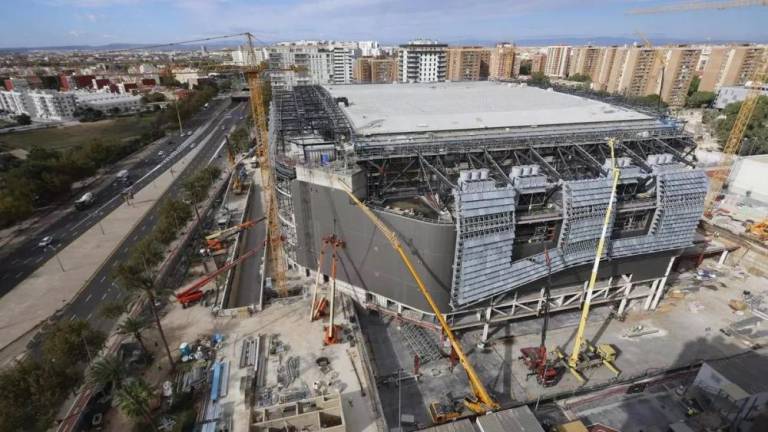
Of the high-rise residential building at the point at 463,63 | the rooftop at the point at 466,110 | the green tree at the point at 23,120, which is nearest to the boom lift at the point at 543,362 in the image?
the rooftop at the point at 466,110

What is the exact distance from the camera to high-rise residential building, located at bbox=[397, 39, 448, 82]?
16588 cm

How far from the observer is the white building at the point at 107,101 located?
16700 centimetres

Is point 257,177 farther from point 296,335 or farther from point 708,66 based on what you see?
point 708,66

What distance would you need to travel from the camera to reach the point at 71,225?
229 feet

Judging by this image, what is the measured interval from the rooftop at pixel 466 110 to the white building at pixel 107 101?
145 metres

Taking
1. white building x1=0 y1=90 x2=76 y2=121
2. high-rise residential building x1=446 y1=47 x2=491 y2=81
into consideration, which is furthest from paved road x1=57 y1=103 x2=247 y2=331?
high-rise residential building x1=446 y1=47 x2=491 y2=81

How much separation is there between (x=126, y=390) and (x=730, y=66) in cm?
21515

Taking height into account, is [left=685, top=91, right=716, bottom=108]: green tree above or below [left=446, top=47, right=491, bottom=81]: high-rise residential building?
below

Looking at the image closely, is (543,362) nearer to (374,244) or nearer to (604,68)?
(374,244)

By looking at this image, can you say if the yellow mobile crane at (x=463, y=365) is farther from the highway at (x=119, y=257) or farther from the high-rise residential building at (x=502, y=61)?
the high-rise residential building at (x=502, y=61)

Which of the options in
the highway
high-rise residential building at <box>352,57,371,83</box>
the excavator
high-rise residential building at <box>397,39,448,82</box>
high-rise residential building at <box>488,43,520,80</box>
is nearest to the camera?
the highway

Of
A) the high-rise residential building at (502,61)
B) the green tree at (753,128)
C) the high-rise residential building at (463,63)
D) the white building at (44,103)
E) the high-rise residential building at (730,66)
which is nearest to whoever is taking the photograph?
the green tree at (753,128)

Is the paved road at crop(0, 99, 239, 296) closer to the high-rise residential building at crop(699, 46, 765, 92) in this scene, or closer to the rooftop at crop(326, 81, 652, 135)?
the rooftop at crop(326, 81, 652, 135)

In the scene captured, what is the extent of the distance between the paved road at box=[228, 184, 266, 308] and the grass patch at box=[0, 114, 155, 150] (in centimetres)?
8352
